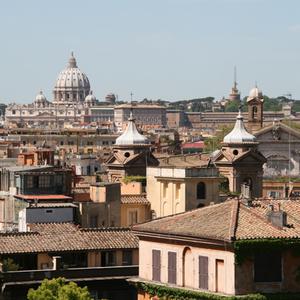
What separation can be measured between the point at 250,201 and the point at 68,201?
47.3ft

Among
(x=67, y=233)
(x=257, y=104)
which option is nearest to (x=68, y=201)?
(x=67, y=233)

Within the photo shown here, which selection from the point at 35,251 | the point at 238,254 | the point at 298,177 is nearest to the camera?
the point at 238,254

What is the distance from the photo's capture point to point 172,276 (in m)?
35.3

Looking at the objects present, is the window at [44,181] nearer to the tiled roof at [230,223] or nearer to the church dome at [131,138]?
the tiled roof at [230,223]

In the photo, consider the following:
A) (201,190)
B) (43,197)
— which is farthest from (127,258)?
(201,190)

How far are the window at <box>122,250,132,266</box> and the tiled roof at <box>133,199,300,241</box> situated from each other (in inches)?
118

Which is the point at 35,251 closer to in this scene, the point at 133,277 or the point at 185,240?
the point at 133,277

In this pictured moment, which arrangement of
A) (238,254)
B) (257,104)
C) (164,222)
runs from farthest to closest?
(257,104) → (164,222) → (238,254)

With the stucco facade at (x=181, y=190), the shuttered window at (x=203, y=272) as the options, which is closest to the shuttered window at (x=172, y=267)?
the shuttered window at (x=203, y=272)

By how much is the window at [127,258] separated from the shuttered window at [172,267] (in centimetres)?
438

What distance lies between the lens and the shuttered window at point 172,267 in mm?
35125

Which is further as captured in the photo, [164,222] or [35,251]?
[35,251]

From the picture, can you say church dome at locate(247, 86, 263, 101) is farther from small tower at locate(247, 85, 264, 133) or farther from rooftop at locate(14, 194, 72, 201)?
rooftop at locate(14, 194, 72, 201)

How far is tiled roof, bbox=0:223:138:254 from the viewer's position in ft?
128
